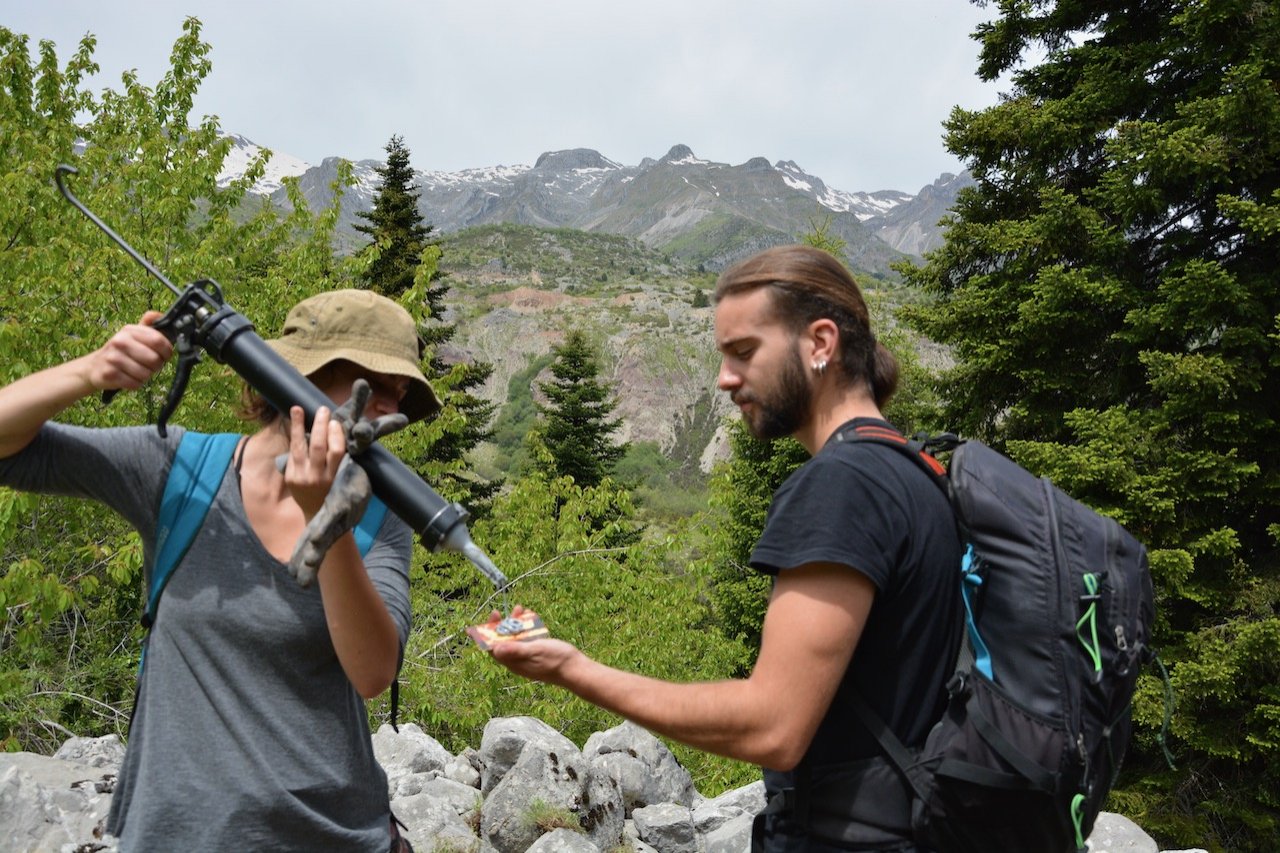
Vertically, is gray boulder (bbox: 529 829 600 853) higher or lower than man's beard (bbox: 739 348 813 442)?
lower

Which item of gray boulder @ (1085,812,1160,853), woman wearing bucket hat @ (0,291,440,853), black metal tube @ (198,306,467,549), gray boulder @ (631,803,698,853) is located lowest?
gray boulder @ (631,803,698,853)

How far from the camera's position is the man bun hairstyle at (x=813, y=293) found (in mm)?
1924

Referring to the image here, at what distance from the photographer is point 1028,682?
1612mm

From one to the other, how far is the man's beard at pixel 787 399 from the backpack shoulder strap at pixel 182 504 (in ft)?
3.77

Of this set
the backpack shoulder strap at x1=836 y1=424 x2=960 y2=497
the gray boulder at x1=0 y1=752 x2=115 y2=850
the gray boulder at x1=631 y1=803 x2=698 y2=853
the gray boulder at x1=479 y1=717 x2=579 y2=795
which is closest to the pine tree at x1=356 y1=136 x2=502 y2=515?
the gray boulder at x1=479 y1=717 x2=579 y2=795

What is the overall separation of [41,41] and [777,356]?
47.0 ft

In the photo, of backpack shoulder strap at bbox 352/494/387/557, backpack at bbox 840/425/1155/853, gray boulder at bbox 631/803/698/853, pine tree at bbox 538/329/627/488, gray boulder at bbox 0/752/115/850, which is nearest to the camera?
backpack at bbox 840/425/1155/853

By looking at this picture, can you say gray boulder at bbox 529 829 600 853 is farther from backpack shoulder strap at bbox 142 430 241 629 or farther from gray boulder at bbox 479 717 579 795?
backpack shoulder strap at bbox 142 430 241 629

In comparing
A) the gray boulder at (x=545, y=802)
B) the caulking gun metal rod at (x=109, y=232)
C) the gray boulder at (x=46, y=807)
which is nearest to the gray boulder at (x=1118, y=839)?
the gray boulder at (x=545, y=802)

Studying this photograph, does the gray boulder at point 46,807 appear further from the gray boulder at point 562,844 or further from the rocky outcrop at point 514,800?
the gray boulder at point 562,844

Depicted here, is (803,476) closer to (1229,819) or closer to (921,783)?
(921,783)

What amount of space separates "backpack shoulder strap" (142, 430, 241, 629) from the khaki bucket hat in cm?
29

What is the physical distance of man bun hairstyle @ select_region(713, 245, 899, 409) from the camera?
6.31ft

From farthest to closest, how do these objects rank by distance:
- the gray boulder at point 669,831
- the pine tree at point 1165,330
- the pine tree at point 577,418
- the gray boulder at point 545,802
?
the pine tree at point 577,418, the pine tree at point 1165,330, the gray boulder at point 669,831, the gray boulder at point 545,802
